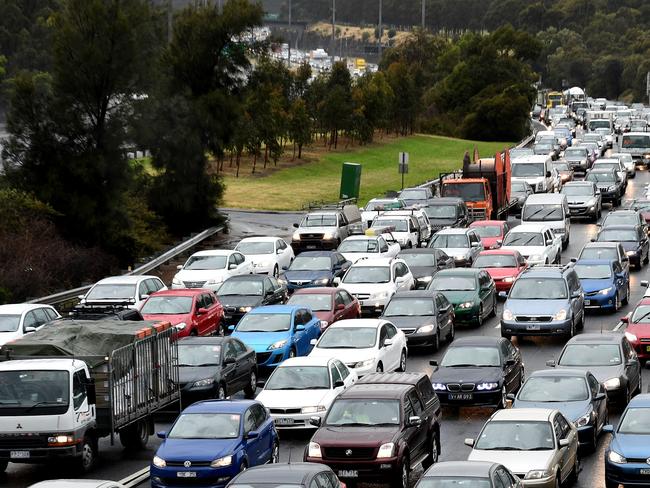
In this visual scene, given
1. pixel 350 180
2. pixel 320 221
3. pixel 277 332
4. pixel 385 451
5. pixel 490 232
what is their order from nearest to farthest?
pixel 385 451, pixel 277 332, pixel 490 232, pixel 320 221, pixel 350 180

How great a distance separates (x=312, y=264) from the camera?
132ft

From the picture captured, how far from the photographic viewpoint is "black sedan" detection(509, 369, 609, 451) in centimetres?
2244

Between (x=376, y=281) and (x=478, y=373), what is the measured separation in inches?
452

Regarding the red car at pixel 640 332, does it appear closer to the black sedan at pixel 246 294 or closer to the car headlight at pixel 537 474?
the black sedan at pixel 246 294

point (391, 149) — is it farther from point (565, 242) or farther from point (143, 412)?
point (143, 412)

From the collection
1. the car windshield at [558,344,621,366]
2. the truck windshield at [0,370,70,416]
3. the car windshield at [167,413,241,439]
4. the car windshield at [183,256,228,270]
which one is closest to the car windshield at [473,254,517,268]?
the car windshield at [183,256,228,270]

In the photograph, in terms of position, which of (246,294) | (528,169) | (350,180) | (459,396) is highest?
(528,169)

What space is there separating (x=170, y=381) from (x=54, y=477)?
2953mm

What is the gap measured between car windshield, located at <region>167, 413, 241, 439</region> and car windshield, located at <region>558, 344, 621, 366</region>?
8.12 m

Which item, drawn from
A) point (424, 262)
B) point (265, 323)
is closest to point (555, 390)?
point (265, 323)

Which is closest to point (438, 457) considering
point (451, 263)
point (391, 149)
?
point (451, 263)

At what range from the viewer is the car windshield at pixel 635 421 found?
66.5ft

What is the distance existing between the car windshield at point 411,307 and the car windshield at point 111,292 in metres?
6.40

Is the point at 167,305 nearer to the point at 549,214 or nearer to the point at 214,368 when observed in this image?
the point at 214,368
